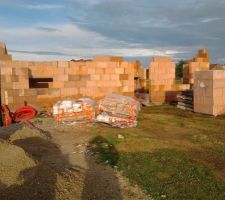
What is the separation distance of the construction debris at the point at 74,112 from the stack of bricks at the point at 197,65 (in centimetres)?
1131

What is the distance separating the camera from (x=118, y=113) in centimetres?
988

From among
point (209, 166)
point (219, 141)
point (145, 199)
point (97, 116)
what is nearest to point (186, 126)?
point (219, 141)

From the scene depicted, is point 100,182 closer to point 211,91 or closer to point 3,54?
point 211,91

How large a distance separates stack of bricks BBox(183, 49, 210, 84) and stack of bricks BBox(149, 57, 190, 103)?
3724 mm

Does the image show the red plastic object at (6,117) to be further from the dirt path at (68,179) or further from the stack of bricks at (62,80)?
the dirt path at (68,179)

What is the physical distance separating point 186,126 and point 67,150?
454cm

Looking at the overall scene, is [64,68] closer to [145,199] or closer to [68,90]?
[68,90]

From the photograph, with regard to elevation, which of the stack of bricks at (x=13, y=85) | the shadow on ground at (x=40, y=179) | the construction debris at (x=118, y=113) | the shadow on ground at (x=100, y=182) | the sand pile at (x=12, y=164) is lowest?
the shadow on ground at (x=100, y=182)

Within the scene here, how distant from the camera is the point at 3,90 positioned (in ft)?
37.7

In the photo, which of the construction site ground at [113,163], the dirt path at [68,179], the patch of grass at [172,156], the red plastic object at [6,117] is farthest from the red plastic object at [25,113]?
the dirt path at [68,179]

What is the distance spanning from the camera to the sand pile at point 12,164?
4692mm

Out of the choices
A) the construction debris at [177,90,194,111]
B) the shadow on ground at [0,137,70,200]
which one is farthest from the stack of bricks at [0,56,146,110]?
the shadow on ground at [0,137,70,200]

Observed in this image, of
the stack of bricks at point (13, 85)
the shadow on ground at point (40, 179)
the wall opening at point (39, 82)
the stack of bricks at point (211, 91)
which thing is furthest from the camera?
the wall opening at point (39, 82)

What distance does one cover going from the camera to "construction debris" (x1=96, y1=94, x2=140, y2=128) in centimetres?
980
